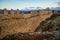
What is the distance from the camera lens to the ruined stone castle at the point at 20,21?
3383 mm

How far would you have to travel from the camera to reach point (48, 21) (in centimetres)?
345

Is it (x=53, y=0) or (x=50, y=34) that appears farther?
(x=53, y=0)

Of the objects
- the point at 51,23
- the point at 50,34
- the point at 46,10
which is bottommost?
the point at 50,34

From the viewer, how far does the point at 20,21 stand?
345cm

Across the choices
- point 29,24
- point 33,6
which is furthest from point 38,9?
point 29,24

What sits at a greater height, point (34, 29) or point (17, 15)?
point (17, 15)

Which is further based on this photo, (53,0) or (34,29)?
(53,0)

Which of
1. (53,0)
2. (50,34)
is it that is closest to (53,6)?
(53,0)

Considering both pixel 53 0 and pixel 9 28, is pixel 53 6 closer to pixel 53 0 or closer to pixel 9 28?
pixel 53 0

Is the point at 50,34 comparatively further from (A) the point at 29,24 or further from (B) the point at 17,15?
(B) the point at 17,15

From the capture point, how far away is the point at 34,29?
3.42 meters

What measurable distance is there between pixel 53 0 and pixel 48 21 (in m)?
0.51

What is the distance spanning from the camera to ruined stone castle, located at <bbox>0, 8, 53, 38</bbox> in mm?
3383

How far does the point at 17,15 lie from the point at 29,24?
0.31m
